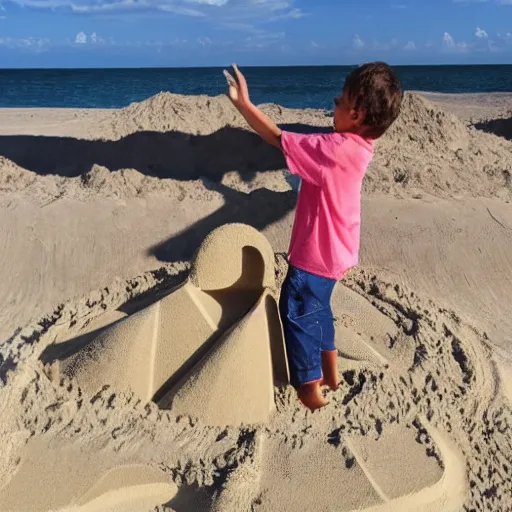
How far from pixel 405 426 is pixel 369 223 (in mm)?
2671

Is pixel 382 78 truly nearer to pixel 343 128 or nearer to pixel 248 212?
pixel 343 128

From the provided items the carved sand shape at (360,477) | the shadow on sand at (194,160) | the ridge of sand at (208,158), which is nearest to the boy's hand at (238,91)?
the carved sand shape at (360,477)

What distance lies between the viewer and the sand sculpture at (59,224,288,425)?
2.60m

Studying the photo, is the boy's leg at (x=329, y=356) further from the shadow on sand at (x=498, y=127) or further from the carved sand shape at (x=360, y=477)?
the shadow on sand at (x=498, y=127)

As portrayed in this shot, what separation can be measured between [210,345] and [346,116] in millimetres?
1178

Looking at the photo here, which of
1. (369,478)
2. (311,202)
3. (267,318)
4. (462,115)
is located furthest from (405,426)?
(462,115)

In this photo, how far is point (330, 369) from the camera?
283 centimetres

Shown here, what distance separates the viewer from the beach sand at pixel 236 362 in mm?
2402

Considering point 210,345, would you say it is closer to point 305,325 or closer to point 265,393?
point 265,393

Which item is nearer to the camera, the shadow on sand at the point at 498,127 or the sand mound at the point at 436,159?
the sand mound at the point at 436,159

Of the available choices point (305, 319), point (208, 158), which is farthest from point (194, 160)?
point (305, 319)

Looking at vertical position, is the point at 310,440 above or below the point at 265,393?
below

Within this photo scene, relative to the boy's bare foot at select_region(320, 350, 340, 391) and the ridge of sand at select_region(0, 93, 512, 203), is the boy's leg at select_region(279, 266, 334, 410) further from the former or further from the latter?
the ridge of sand at select_region(0, 93, 512, 203)

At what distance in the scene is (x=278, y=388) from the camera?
9.16 feet
